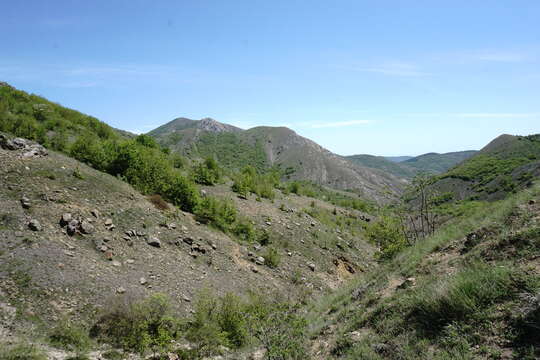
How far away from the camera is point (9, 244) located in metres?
8.89

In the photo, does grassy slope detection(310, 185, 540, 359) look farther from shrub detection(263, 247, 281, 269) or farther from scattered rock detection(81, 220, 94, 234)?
scattered rock detection(81, 220, 94, 234)

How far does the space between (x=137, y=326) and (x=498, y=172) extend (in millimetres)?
83122

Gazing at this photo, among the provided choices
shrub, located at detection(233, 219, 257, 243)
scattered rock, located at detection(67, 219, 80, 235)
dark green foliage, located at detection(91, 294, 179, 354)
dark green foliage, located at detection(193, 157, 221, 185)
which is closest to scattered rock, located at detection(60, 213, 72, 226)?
scattered rock, located at detection(67, 219, 80, 235)

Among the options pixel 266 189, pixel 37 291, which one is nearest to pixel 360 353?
pixel 37 291

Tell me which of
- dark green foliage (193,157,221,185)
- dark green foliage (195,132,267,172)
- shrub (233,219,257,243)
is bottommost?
shrub (233,219,257,243)

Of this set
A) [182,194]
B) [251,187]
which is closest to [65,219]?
[182,194]

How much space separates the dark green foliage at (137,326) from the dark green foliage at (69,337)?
32 centimetres

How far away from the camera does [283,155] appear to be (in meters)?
125

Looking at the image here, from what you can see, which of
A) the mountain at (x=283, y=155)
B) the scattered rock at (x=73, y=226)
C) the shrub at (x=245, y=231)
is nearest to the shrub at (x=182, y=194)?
the shrub at (x=245, y=231)

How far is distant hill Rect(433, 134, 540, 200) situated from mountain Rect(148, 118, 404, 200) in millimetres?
20025

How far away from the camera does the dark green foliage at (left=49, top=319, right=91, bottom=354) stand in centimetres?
729

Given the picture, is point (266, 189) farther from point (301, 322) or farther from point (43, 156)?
point (301, 322)

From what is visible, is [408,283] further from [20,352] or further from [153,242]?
[153,242]

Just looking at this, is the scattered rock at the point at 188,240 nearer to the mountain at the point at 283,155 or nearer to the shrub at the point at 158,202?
the shrub at the point at 158,202
